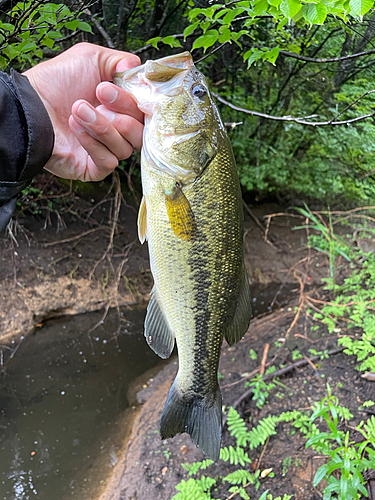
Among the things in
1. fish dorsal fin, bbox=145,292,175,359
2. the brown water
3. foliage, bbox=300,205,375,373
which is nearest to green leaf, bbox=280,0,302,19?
fish dorsal fin, bbox=145,292,175,359

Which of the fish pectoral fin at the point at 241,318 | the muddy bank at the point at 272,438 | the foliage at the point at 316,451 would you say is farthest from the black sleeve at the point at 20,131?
the muddy bank at the point at 272,438

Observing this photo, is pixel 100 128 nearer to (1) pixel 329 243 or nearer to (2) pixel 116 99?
(2) pixel 116 99

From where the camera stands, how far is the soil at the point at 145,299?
2840mm

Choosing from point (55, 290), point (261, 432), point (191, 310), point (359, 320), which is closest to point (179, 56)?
point (191, 310)

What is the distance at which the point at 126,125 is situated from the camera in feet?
5.31

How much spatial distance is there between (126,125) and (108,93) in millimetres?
185

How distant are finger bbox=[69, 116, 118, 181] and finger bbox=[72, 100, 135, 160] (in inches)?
0.9

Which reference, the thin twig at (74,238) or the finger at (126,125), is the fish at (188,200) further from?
the thin twig at (74,238)

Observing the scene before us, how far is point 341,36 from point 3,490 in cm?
606

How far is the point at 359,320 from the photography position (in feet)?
11.7

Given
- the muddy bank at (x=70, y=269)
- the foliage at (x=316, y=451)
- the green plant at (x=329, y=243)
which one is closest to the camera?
the foliage at (x=316, y=451)

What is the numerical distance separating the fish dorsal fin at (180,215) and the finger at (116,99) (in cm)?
44

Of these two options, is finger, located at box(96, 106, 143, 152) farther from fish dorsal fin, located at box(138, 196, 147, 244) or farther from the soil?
the soil

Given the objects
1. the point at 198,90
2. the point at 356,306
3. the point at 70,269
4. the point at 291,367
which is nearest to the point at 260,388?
the point at 291,367
